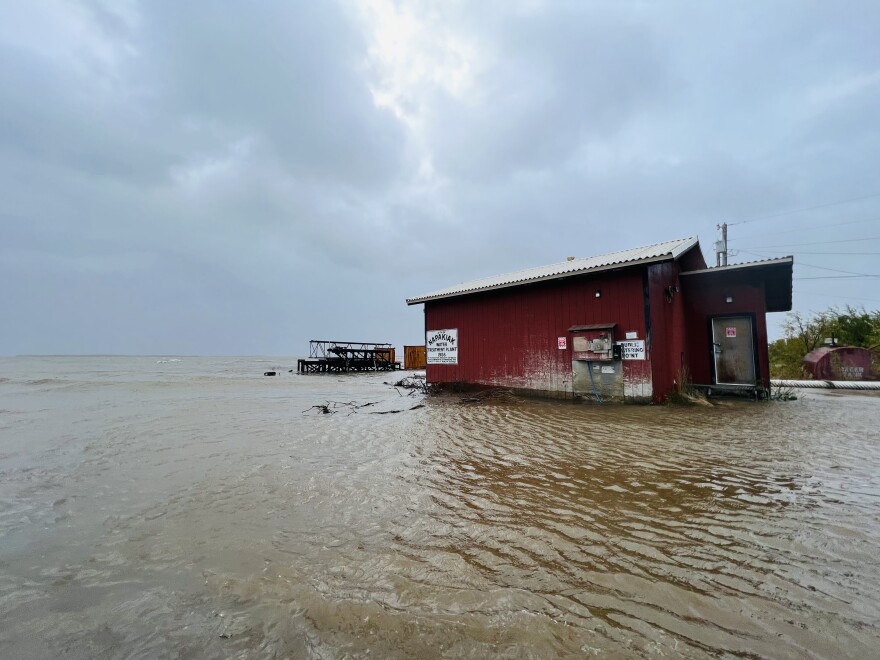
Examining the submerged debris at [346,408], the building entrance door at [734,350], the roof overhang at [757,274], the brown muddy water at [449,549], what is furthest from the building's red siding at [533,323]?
the brown muddy water at [449,549]

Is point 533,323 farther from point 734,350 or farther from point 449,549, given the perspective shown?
point 449,549

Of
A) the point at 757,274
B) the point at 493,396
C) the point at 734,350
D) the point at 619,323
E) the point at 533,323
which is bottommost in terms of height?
the point at 493,396

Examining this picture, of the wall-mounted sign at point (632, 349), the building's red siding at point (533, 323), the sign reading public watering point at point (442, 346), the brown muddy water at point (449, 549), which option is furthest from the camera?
the sign reading public watering point at point (442, 346)

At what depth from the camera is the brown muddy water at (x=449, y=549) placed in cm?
179

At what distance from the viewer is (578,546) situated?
252 cm

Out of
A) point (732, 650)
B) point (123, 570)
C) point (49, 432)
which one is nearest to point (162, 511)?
point (123, 570)

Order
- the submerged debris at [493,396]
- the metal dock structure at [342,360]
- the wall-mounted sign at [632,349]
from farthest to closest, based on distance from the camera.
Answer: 1. the metal dock structure at [342,360]
2. the submerged debris at [493,396]
3. the wall-mounted sign at [632,349]

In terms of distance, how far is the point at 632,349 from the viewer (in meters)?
8.92

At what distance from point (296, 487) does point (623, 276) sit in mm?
8178

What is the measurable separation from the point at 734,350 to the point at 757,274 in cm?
201

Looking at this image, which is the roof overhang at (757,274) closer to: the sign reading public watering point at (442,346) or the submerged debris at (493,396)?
the submerged debris at (493,396)

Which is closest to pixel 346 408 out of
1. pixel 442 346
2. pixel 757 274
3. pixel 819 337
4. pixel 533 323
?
pixel 442 346

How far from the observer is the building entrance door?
10148 millimetres

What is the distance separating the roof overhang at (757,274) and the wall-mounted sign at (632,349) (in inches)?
121
